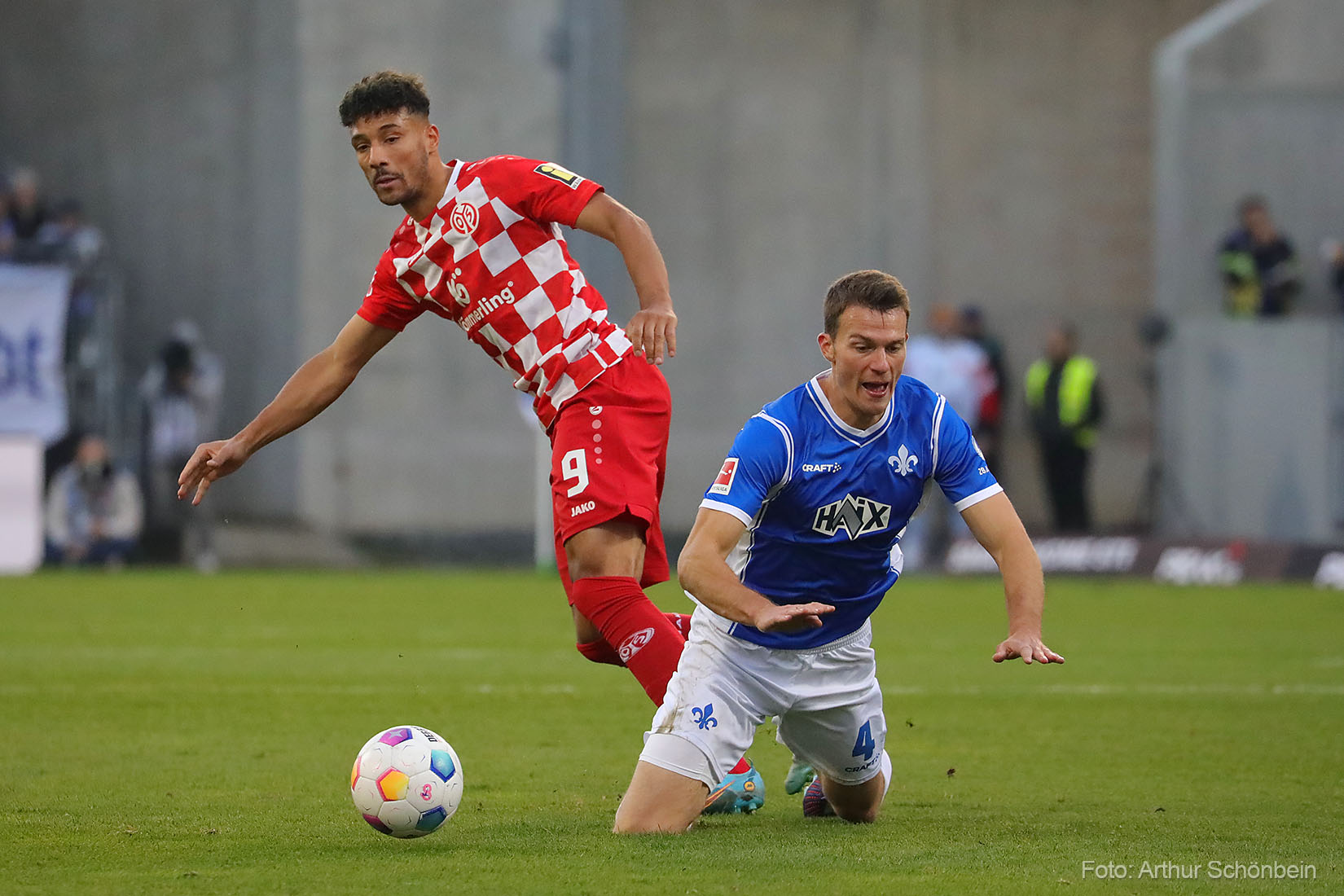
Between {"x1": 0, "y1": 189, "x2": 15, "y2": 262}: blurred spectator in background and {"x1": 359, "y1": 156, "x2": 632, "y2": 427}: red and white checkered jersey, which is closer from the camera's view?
{"x1": 359, "y1": 156, "x2": 632, "y2": 427}: red and white checkered jersey

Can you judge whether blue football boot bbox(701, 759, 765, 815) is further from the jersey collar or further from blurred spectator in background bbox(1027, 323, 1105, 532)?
blurred spectator in background bbox(1027, 323, 1105, 532)

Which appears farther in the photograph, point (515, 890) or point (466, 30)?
point (466, 30)

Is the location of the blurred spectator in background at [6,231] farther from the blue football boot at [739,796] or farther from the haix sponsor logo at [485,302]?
the blue football boot at [739,796]

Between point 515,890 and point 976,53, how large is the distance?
19.3 meters

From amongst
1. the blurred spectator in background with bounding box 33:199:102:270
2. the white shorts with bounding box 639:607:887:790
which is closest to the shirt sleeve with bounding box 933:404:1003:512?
the white shorts with bounding box 639:607:887:790

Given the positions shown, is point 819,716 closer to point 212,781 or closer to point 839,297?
point 839,297

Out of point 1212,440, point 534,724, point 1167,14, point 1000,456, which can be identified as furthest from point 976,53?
point 534,724

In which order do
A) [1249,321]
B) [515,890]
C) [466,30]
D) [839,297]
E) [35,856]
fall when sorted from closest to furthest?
[515,890]
[35,856]
[839,297]
[1249,321]
[466,30]

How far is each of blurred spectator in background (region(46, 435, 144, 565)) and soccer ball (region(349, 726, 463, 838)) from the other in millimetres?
14298

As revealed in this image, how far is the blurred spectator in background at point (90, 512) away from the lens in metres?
18.7

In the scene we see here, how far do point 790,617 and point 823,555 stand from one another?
0.73 meters

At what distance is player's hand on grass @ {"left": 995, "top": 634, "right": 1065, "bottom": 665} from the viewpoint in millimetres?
4691

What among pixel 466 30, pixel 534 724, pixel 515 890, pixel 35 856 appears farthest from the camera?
pixel 466 30

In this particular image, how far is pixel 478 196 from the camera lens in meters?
5.93
